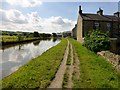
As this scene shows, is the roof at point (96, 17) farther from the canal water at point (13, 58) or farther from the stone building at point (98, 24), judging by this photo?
the canal water at point (13, 58)

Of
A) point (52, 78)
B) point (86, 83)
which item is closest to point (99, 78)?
point (86, 83)

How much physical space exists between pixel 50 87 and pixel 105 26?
110ft

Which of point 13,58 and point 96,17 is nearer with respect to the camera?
point 13,58

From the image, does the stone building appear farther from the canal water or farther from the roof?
the canal water

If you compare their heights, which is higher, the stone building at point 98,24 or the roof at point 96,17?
the roof at point 96,17

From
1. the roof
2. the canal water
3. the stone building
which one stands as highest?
the roof

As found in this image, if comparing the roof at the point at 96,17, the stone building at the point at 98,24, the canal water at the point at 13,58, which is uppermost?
the roof at the point at 96,17

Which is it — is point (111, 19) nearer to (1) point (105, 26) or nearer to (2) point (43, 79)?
(1) point (105, 26)

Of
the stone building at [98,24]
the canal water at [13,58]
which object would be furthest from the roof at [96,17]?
the canal water at [13,58]

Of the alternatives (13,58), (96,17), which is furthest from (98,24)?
(13,58)

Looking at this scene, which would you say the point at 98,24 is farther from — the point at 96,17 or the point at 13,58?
the point at 13,58

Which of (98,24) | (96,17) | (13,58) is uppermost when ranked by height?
(96,17)

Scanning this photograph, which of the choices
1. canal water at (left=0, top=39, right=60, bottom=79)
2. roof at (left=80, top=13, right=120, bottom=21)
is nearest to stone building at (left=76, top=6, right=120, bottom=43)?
roof at (left=80, top=13, right=120, bottom=21)

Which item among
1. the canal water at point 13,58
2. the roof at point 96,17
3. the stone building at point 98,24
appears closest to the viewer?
the canal water at point 13,58
